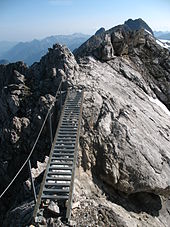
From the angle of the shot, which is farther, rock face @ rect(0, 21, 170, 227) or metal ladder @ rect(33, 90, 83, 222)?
rock face @ rect(0, 21, 170, 227)

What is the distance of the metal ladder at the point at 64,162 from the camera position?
12.9m

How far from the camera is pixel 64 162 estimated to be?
15.4m

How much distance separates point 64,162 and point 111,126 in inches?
243

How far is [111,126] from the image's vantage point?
20.5 meters

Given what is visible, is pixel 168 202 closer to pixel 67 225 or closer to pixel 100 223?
pixel 100 223

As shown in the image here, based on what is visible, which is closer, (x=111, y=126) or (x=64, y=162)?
(x=64, y=162)

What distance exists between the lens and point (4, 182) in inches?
913

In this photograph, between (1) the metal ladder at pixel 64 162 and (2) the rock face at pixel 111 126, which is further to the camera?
(2) the rock face at pixel 111 126

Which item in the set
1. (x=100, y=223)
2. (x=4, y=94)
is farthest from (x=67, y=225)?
(x=4, y=94)

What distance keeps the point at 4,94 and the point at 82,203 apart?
17567 mm

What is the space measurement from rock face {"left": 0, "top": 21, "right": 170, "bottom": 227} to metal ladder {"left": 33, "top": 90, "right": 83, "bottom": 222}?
0.76m

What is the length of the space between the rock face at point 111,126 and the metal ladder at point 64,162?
0.76m

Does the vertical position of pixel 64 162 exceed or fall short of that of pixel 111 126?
it exceeds it

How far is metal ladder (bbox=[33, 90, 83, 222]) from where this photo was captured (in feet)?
42.2
